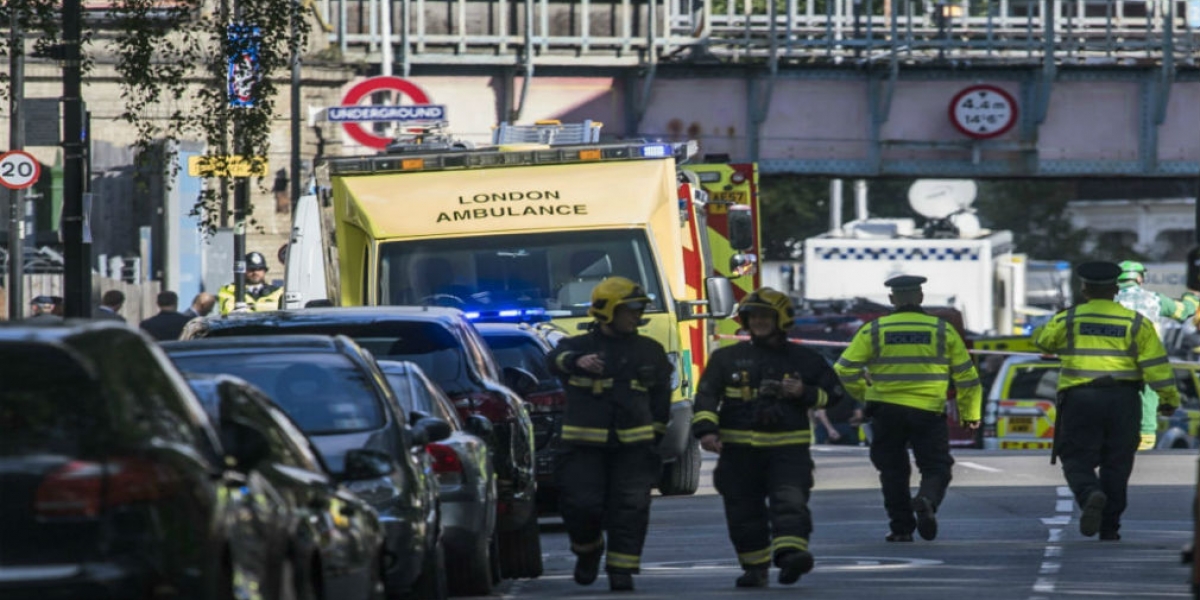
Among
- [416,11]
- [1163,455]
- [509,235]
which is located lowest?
[1163,455]

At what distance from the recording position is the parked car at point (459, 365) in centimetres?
1361

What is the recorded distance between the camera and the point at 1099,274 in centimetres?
1581

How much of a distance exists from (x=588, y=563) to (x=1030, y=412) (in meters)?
15.4

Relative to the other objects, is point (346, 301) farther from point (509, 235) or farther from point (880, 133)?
point (880, 133)

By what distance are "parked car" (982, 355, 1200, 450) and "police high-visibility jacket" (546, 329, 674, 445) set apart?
15006mm

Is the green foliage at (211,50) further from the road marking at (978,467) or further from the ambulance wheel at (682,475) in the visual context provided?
the road marking at (978,467)

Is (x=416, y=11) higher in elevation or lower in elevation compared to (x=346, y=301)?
higher

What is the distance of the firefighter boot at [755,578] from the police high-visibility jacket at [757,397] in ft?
1.95

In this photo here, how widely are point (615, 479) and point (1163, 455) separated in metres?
13.1

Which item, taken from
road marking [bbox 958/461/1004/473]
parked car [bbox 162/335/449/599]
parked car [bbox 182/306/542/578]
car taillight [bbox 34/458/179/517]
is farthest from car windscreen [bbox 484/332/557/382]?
car taillight [bbox 34/458/179/517]

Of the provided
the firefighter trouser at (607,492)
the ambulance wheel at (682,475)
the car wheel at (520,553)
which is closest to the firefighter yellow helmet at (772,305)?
the firefighter trouser at (607,492)

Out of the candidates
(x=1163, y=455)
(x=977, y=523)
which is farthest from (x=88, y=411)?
(x=1163, y=455)

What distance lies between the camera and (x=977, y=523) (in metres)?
17.1

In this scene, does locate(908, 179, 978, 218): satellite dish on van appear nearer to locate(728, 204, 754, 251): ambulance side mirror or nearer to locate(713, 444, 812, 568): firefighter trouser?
locate(728, 204, 754, 251): ambulance side mirror
